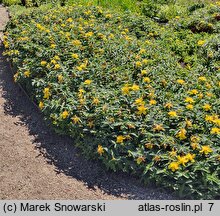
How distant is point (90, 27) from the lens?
5.37 m

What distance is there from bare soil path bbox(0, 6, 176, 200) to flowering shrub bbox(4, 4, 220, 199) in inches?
5.9

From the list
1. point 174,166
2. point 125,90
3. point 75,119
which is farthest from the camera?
point 125,90

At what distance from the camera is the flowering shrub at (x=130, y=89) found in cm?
355

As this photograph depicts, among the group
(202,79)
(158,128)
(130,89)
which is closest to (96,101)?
(130,89)

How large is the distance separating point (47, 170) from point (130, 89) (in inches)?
48.6

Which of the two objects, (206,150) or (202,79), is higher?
(202,79)

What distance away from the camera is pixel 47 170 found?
3.89 metres

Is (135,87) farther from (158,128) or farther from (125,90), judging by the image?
(158,128)

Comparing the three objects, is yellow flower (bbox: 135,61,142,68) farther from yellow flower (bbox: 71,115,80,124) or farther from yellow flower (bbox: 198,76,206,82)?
yellow flower (bbox: 71,115,80,124)

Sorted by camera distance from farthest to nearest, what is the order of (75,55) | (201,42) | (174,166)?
(201,42) → (75,55) → (174,166)

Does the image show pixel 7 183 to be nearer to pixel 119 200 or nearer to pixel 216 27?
pixel 119 200

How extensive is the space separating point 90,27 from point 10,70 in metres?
1.33

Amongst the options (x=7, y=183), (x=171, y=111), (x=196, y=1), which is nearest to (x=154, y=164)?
(x=171, y=111)

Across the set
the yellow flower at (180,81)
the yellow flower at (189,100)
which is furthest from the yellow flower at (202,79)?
the yellow flower at (189,100)
